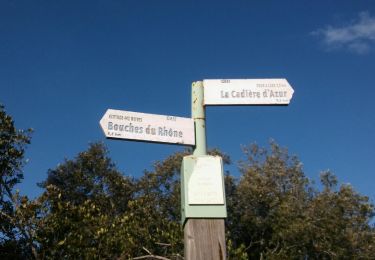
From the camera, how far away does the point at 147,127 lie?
12.3 ft

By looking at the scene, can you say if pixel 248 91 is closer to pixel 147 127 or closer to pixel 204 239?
pixel 147 127

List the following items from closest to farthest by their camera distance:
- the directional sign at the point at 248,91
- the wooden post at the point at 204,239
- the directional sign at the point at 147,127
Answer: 1. the wooden post at the point at 204,239
2. the directional sign at the point at 147,127
3. the directional sign at the point at 248,91

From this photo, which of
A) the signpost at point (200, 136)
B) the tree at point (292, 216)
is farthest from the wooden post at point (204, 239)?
the tree at point (292, 216)

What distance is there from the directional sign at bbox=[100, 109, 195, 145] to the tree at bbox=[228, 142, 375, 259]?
18973 mm

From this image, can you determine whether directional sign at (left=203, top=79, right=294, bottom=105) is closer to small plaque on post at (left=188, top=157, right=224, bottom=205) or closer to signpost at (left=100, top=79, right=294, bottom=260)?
signpost at (left=100, top=79, right=294, bottom=260)

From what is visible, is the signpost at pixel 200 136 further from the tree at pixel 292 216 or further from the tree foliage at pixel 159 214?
the tree at pixel 292 216

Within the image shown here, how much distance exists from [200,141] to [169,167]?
26742mm

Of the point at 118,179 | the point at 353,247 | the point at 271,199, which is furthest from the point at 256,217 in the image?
the point at 118,179

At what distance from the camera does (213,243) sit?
124 inches

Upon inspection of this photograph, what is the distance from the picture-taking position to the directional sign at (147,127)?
3643 mm

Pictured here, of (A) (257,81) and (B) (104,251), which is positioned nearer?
(A) (257,81)

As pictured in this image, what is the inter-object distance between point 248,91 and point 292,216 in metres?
20.6

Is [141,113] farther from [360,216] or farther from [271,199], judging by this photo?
[360,216]

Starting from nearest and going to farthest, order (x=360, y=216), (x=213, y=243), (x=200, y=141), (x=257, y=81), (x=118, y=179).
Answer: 1. (x=213, y=243)
2. (x=200, y=141)
3. (x=257, y=81)
4. (x=360, y=216)
5. (x=118, y=179)
